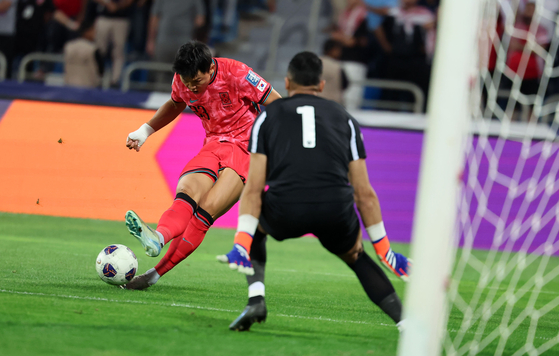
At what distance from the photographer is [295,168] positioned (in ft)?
12.4

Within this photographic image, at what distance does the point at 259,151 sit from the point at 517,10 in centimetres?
864

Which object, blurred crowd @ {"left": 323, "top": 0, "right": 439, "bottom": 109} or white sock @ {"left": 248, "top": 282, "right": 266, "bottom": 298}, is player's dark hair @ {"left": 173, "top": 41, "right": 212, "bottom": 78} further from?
blurred crowd @ {"left": 323, "top": 0, "right": 439, "bottom": 109}

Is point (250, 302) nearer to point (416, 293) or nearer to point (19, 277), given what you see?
point (416, 293)

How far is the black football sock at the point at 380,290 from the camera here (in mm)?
3908

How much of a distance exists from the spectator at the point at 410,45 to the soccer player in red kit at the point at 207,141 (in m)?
6.77

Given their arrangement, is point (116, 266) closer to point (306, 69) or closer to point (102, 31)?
point (306, 69)

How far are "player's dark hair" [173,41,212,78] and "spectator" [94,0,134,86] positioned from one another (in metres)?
7.45

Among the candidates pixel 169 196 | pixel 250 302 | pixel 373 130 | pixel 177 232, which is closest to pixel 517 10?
pixel 373 130

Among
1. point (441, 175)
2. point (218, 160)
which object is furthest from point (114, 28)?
point (441, 175)

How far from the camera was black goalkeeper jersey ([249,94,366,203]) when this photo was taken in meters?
3.76

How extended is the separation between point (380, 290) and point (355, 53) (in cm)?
862

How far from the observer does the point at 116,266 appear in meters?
4.94

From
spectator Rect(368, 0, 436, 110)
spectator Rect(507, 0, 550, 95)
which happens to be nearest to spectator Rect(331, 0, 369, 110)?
spectator Rect(368, 0, 436, 110)

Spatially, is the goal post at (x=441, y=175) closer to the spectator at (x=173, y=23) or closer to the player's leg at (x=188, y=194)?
the player's leg at (x=188, y=194)
